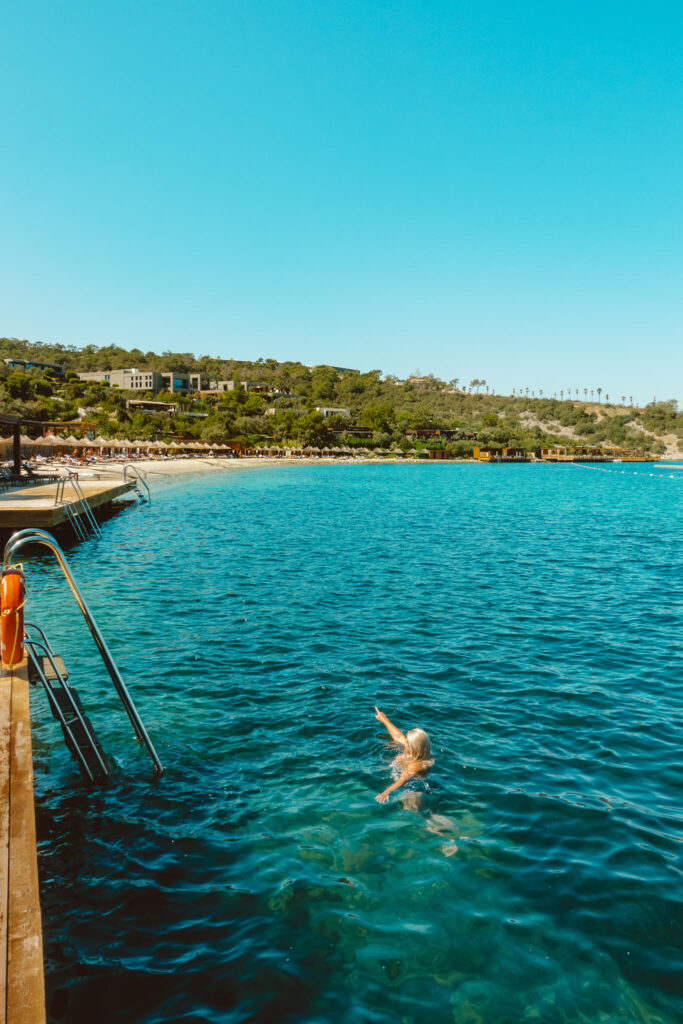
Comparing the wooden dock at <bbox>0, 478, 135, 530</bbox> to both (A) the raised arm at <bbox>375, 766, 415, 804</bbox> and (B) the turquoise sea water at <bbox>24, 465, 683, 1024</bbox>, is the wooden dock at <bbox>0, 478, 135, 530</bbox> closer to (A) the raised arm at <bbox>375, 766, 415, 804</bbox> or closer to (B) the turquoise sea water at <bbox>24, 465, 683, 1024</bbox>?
(B) the turquoise sea water at <bbox>24, 465, 683, 1024</bbox>

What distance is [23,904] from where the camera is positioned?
3406 mm

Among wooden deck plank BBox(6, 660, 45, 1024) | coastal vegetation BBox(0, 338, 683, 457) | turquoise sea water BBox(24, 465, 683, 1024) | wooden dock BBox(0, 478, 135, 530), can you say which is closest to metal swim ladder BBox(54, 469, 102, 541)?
wooden dock BBox(0, 478, 135, 530)

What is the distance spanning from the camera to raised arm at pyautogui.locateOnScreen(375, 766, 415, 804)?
703cm

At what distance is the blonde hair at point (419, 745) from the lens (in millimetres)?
7508

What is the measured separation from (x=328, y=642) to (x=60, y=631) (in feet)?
17.3

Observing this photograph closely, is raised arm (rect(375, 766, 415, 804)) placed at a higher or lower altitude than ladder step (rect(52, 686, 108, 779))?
lower

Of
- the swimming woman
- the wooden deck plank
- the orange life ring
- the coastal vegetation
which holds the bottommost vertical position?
the swimming woman

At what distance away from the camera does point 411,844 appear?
20.6 ft

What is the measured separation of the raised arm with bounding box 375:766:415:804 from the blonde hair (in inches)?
6.6

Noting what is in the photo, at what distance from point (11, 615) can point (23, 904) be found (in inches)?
149

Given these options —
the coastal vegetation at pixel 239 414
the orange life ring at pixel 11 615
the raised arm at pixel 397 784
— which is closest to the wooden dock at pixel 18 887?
the orange life ring at pixel 11 615

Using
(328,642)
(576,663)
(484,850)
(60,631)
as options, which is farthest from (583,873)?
(60,631)

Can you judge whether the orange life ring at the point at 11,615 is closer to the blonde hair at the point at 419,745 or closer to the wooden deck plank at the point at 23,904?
the wooden deck plank at the point at 23,904

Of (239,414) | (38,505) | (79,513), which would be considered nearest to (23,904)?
(38,505)
